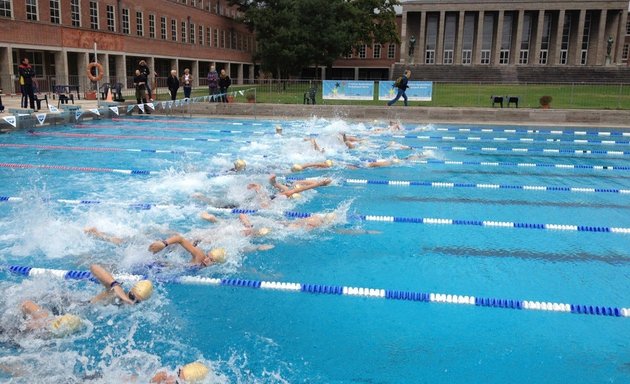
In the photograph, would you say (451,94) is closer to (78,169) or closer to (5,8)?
(78,169)

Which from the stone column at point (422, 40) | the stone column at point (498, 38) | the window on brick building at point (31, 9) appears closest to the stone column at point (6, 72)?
the window on brick building at point (31, 9)

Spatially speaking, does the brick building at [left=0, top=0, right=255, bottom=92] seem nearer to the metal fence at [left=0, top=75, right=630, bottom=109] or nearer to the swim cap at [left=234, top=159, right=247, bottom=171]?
the metal fence at [left=0, top=75, right=630, bottom=109]

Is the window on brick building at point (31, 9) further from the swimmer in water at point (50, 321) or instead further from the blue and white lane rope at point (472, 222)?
the swimmer in water at point (50, 321)

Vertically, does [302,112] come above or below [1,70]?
below

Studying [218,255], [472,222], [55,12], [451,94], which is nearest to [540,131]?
[451,94]

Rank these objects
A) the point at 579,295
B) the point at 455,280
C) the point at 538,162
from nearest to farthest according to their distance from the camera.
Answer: the point at 579,295 → the point at 455,280 → the point at 538,162

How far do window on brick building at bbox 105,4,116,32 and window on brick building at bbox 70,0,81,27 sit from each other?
304 cm

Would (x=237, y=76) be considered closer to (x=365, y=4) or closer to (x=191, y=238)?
(x=365, y=4)

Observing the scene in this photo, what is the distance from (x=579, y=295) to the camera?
5.02 m

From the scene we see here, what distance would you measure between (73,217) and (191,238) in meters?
2.14

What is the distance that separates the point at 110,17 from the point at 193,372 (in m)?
37.3

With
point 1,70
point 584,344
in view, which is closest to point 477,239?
point 584,344

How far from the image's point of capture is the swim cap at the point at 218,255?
5.49m

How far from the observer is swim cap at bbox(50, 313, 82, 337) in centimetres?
403
